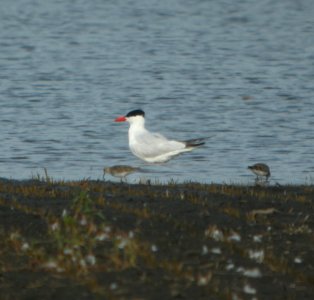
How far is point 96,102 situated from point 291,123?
16.7 ft

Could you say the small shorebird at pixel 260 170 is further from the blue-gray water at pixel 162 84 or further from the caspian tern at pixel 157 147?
the caspian tern at pixel 157 147

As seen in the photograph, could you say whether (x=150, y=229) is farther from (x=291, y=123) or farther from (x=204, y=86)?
(x=204, y=86)

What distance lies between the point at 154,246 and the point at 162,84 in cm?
2041

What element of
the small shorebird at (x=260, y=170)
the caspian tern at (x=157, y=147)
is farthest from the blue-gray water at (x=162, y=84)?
the small shorebird at (x=260, y=170)

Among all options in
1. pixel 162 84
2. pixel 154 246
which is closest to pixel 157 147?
pixel 154 246

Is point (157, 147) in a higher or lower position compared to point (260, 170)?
lower

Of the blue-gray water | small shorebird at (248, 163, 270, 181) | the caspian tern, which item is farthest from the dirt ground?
the caspian tern

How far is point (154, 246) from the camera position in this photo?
900cm

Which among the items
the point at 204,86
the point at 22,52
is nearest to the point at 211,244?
the point at 204,86

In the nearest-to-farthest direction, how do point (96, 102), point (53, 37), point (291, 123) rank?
point (291, 123)
point (96, 102)
point (53, 37)

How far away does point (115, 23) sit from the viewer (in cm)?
4384

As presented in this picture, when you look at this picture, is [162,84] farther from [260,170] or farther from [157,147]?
[260,170]

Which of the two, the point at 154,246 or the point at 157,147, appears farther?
the point at 157,147

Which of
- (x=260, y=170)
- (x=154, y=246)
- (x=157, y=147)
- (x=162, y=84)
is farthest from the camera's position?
(x=162, y=84)
